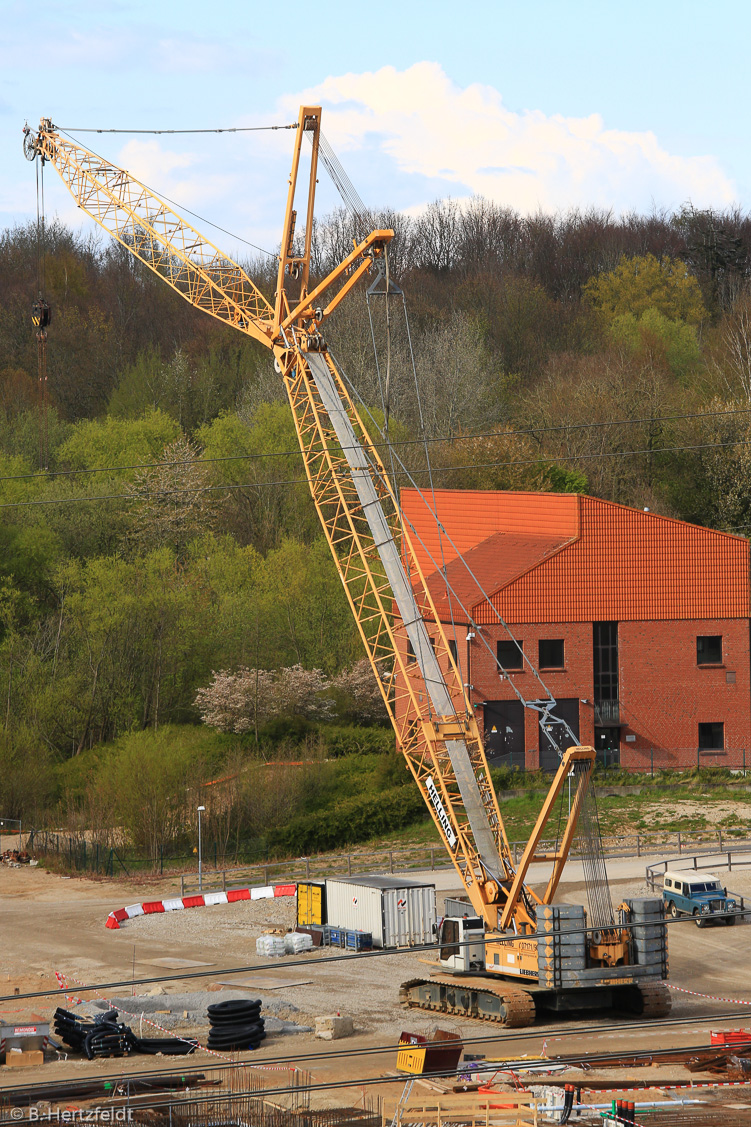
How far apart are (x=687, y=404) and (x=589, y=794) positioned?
52.4 m

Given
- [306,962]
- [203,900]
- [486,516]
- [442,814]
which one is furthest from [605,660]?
[306,962]

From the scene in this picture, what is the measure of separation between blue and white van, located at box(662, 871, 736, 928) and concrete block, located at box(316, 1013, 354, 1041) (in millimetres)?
11520

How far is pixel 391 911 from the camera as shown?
105ft

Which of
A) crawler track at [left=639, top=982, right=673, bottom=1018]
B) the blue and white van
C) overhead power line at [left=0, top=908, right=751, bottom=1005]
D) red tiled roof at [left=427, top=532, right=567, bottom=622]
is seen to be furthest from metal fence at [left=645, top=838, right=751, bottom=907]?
red tiled roof at [left=427, top=532, right=567, bottom=622]

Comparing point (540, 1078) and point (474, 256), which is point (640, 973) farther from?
point (474, 256)

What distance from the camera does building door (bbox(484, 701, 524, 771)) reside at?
49688mm

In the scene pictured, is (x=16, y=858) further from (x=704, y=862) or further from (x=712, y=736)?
(x=712, y=736)

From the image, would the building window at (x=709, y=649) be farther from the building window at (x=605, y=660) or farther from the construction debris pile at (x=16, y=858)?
the construction debris pile at (x=16, y=858)

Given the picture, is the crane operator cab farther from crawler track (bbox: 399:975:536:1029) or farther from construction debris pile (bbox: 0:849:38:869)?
construction debris pile (bbox: 0:849:38:869)

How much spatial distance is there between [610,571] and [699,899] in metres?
19.7

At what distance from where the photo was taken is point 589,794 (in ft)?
82.6

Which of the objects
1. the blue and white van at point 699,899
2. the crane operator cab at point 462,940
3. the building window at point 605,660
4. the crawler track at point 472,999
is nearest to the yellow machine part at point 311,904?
the crane operator cab at point 462,940

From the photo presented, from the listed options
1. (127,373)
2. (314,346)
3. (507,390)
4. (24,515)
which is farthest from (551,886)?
(127,373)

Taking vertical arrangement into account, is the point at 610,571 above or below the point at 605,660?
above
